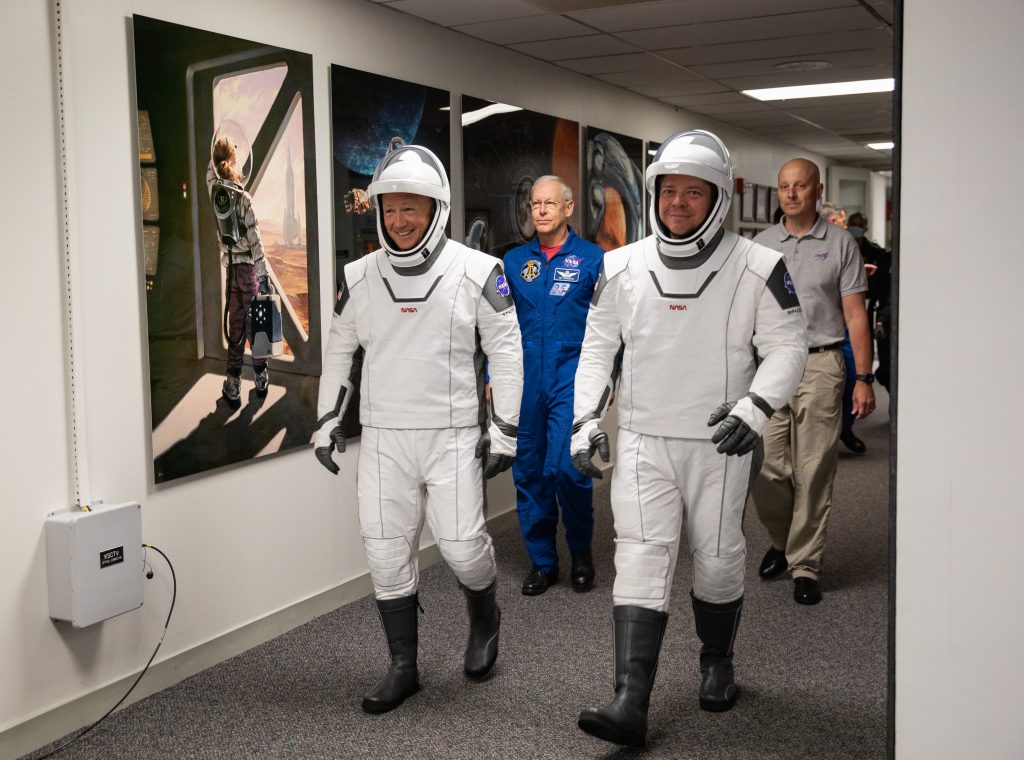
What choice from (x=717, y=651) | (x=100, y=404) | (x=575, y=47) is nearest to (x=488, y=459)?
(x=717, y=651)

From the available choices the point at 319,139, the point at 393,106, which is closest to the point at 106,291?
the point at 319,139

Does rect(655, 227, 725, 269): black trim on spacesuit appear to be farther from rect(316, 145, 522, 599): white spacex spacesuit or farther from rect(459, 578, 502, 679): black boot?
rect(459, 578, 502, 679): black boot

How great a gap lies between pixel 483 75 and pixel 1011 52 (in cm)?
338

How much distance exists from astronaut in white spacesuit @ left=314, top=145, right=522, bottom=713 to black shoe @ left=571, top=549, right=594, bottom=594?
1.10m

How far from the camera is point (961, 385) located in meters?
2.00

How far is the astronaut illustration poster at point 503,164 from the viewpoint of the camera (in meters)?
4.88

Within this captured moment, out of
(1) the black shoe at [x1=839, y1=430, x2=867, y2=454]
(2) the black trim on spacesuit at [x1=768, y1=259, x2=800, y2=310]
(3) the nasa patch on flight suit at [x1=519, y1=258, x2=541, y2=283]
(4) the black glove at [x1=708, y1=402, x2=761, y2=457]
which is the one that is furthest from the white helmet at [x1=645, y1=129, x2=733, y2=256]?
(1) the black shoe at [x1=839, y1=430, x2=867, y2=454]

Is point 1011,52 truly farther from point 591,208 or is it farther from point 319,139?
point 591,208

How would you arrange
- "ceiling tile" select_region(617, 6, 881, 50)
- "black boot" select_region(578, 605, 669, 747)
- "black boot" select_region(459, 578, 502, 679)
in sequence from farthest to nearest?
"ceiling tile" select_region(617, 6, 881, 50) → "black boot" select_region(459, 578, 502, 679) → "black boot" select_region(578, 605, 669, 747)

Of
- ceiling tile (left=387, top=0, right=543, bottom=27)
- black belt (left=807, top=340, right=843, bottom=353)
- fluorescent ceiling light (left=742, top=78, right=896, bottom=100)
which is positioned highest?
fluorescent ceiling light (left=742, top=78, right=896, bottom=100)

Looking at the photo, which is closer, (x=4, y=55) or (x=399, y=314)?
(x=4, y=55)

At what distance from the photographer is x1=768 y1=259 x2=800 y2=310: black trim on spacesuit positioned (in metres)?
2.79

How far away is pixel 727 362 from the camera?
2.79 meters

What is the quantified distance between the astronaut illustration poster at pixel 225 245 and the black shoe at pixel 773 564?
1924 millimetres
